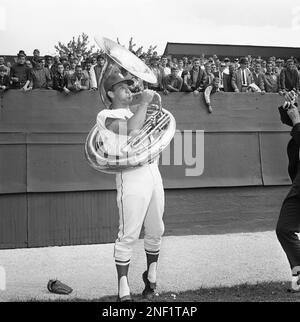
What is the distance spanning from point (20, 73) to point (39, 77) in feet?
1.57

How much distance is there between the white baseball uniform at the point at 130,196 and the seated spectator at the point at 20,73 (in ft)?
13.3

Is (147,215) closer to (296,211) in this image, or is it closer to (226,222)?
(296,211)

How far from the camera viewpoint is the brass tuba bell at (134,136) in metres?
3.72

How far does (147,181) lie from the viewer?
12.8ft

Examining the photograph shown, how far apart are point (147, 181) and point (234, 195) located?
12.6 ft

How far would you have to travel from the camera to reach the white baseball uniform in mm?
3852

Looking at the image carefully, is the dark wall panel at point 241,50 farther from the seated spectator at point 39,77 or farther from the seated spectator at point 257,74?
the seated spectator at point 39,77

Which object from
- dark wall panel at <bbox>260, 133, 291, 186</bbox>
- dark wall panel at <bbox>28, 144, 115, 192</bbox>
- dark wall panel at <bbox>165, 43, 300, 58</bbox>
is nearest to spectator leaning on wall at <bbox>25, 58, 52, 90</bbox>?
dark wall panel at <bbox>28, 144, 115, 192</bbox>

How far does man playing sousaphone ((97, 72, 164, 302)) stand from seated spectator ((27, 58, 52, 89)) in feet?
12.1

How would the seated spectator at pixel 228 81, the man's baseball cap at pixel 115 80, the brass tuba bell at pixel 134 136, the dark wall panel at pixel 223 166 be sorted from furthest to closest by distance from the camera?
1. the seated spectator at pixel 228 81
2. the dark wall panel at pixel 223 166
3. the man's baseball cap at pixel 115 80
4. the brass tuba bell at pixel 134 136

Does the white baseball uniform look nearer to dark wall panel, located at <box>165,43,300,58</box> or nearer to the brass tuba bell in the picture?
the brass tuba bell

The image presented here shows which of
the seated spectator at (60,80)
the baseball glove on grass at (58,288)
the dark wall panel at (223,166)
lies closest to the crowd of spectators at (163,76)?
the seated spectator at (60,80)

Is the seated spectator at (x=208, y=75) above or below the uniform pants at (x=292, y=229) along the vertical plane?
above

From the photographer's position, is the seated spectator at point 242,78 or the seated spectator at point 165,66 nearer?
the seated spectator at point 242,78
